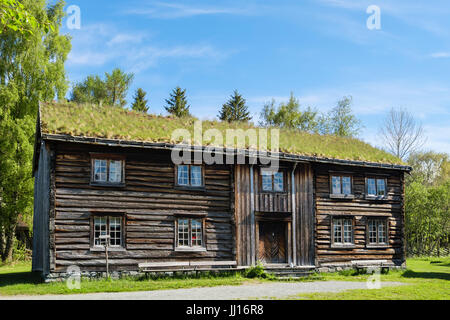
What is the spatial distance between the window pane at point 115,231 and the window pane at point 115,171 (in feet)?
5.29

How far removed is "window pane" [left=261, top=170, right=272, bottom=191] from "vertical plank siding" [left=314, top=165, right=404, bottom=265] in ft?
8.65

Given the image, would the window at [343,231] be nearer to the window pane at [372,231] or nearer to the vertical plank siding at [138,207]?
the window pane at [372,231]

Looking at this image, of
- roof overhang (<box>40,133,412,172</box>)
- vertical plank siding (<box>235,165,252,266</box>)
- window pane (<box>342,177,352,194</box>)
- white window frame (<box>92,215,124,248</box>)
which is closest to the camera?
roof overhang (<box>40,133,412,172</box>)

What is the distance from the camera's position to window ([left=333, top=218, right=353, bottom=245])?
2669 cm

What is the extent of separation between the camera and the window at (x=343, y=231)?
26688 millimetres

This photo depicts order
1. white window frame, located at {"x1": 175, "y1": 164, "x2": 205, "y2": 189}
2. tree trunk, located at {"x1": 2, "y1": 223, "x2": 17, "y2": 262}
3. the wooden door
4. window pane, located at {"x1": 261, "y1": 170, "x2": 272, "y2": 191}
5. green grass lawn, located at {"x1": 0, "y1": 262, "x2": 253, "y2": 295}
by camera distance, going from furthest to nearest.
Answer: tree trunk, located at {"x1": 2, "y1": 223, "x2": 17, "y2": 262} < window pane, located at {"x1": 261, "y1": 170, "x2": 272, "y2": 191} < the wooden door < white window frame, located at {"x1": 175, "y1": 164, "x2": 205, "y2": 189} < green grass lawn, located at {"x1": 0, "y1": 262, "x2": 253, "y2": 295}

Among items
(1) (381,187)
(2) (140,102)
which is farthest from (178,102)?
(1) (381,187)

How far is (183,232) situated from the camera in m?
22.8

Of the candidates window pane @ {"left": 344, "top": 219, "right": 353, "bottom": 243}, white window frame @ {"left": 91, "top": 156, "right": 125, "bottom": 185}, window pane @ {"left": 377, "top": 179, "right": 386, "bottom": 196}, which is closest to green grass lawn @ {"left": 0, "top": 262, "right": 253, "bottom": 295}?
white window frame @ {"left": 91, "top": 156, "right": 125, "bottom": 185}

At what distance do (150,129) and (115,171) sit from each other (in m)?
3.34

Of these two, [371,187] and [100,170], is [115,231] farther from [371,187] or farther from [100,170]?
[371,187]

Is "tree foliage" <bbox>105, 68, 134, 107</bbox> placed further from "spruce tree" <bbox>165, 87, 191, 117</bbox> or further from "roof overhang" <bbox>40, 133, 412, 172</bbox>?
"roof overhang" <bbox>40, 133, 412, 172</bbox>

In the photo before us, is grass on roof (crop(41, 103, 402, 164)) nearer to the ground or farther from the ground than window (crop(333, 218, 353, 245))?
farther from the ground

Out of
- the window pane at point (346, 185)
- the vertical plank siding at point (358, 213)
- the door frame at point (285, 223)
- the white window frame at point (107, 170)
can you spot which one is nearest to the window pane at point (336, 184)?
the window pane at point (346, 185)
